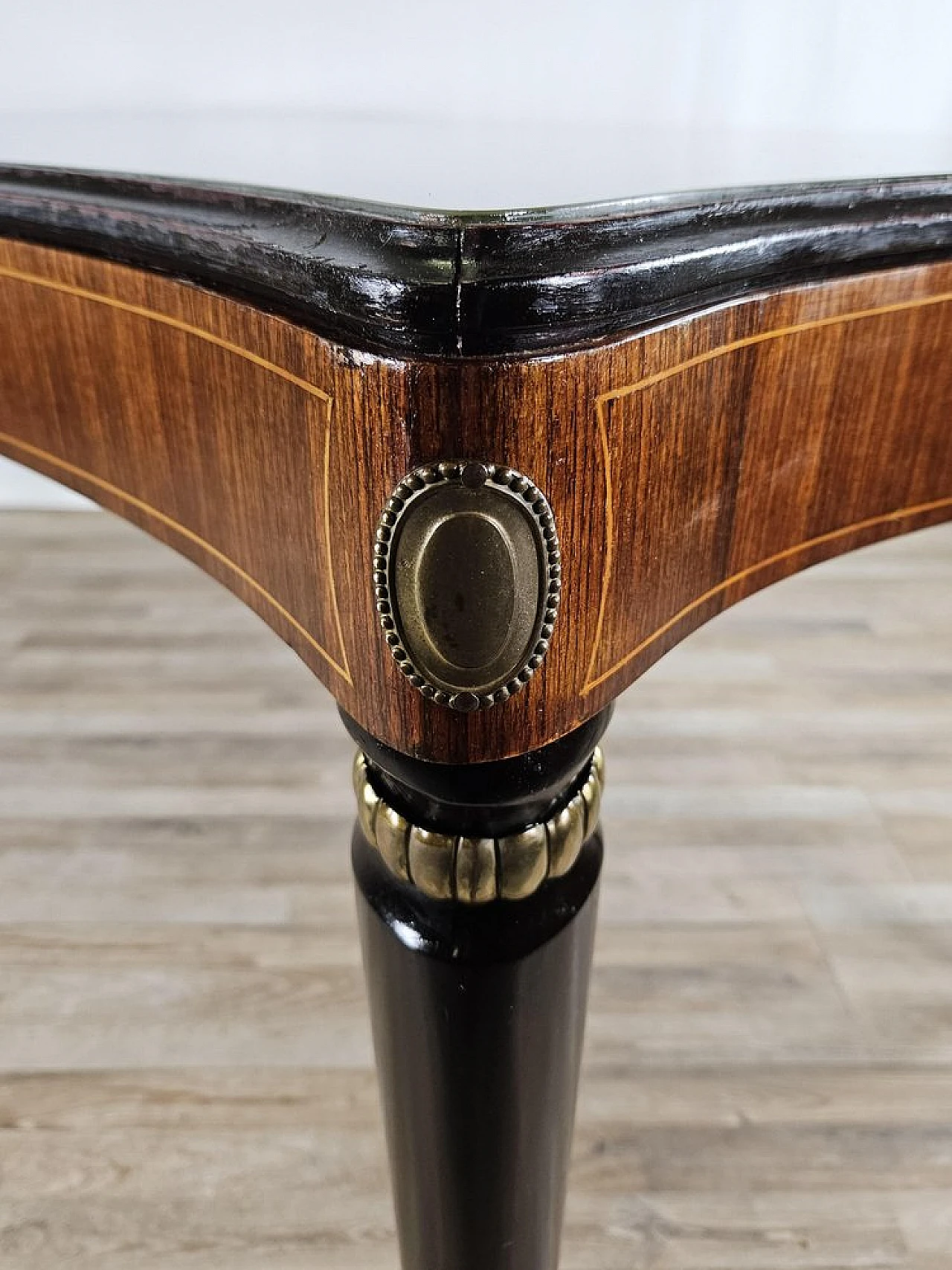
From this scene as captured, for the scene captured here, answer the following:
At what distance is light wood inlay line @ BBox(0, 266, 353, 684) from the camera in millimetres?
279

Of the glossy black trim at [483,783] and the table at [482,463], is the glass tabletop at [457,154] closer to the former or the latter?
the table at [482,463]

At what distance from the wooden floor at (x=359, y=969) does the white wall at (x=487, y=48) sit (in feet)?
2.07

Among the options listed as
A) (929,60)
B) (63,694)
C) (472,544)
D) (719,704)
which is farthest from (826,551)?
(929,60)

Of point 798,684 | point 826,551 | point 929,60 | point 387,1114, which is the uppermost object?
point 929,60

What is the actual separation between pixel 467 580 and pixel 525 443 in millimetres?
32

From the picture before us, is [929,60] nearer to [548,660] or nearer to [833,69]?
[833,69]

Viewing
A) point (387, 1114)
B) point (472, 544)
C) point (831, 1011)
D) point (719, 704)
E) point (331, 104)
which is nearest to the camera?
point (472, 544)

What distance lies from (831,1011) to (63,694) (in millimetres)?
785

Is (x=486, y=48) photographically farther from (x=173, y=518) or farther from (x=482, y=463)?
(x=482, y=463)

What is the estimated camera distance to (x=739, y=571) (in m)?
0.36

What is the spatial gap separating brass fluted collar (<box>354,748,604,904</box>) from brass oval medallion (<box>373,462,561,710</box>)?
7 cm

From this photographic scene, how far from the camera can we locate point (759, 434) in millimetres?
331

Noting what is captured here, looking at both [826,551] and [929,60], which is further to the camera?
[929,60]

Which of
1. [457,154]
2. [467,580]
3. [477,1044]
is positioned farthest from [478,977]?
[457,154]
